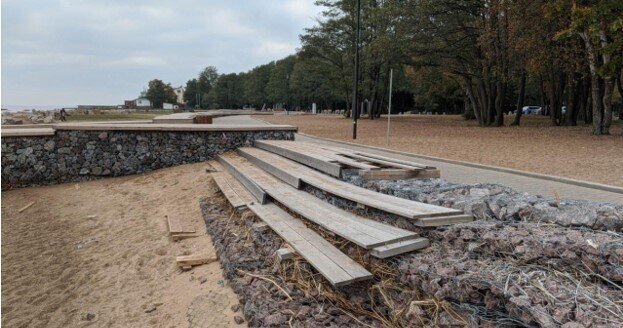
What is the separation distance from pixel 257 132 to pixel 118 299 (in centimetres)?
778

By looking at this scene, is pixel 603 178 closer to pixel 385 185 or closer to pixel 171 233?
pixel 385 185

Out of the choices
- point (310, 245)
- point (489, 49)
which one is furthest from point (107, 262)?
point (489, 49)

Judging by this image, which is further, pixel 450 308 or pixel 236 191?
pixel 236 191

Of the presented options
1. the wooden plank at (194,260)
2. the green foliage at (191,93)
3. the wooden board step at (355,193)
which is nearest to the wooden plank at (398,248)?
the wooden board step at (355,193)

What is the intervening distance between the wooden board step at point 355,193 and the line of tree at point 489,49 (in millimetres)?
12776

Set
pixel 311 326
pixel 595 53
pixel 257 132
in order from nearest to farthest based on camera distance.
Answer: pixel 311 326 < pixel 257 132 < pixel 595 53

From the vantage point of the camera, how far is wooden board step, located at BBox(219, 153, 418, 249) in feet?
12.3

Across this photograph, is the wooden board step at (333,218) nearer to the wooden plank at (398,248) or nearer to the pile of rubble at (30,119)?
the wooden plank at (398,248)

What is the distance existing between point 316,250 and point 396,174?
2.10 m

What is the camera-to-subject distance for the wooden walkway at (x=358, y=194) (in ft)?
12.7

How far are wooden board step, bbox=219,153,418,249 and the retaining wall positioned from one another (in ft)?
14.8

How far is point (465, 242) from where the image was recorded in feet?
11.6

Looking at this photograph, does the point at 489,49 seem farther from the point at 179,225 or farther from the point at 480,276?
the point at 480,276

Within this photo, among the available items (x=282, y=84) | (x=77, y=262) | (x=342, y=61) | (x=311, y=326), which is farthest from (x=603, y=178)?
(x=282, y=84)
